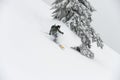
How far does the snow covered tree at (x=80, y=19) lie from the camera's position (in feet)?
56.1

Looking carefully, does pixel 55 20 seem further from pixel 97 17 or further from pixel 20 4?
pixel 97 17

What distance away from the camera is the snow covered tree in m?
17.1

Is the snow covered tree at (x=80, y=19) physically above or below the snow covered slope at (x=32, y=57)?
above

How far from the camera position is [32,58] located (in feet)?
32.4

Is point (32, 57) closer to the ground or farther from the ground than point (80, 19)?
closer to the ground

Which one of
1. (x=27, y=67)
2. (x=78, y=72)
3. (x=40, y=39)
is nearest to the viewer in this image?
(x=27, y=67)

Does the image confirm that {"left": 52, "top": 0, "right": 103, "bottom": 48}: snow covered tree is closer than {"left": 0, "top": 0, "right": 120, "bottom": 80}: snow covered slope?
No

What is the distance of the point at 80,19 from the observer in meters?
17.3

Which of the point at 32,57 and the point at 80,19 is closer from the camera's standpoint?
the point at 32,57

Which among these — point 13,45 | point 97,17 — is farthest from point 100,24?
point 13,45

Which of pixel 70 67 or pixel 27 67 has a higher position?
pixel 70 67

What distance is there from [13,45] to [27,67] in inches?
67.4

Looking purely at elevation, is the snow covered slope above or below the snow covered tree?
below

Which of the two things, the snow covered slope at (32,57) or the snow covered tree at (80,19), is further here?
the snow covered tree at (80,19)
